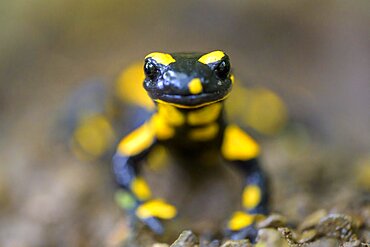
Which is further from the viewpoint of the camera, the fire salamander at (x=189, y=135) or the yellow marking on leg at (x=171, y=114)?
the yellow marking on leg at (x=171, y=114)

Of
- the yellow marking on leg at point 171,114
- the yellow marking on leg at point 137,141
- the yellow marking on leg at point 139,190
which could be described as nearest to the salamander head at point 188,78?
the yellow marking on leg at point 171,114

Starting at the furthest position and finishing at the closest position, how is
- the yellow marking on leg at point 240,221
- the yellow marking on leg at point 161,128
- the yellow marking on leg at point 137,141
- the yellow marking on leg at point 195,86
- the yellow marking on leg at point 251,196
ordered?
the yellow marking on leg at point 137,141 < the yellow marking on leg at point 161,128 < the yellow marking on leg at point 251,196 < the yellow marking on leg at point 240,221 < the yellow marking on leg at point 195,86

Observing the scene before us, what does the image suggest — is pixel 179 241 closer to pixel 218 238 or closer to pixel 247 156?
pixel 218 238

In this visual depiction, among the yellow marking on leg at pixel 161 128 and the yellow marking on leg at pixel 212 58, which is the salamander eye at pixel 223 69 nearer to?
the yellow marking on leg at pixel 212 58

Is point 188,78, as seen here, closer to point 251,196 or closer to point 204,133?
point 204,133

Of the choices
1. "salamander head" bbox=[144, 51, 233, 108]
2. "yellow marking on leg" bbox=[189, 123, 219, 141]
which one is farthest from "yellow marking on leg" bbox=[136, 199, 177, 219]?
"salamander head" bbox=[144, 51, 233, 108]

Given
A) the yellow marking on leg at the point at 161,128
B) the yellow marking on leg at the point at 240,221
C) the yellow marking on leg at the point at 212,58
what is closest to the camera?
the yellow marking on leg at the point at 212,58

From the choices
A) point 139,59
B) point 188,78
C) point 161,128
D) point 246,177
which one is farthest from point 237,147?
point 139,59

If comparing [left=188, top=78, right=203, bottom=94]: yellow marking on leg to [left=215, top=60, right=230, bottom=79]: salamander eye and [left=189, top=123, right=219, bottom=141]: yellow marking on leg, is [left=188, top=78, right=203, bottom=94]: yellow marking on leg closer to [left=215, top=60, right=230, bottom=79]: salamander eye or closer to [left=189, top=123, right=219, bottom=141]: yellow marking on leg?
[left=215, top=60, right=230, bottom=79]: salamander eye
